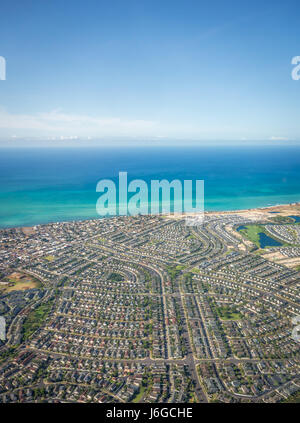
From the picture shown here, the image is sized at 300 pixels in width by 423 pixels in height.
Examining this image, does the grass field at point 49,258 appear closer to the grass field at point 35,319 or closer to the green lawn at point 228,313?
the grass field at point 35,319

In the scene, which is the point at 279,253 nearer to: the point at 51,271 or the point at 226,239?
the point at 226,239

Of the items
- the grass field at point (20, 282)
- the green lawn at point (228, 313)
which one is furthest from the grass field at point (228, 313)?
the grass field at point (20, 282)

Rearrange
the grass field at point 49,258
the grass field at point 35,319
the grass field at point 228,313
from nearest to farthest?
the grass field at point 35,319, the grass field at point 228,313, the grass field at point 49,258

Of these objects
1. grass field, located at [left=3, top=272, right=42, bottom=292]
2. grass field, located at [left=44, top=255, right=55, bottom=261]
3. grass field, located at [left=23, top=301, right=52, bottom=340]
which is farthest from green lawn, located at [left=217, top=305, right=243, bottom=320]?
grass field, located at [left=44, top=255, right=55, bottom=261]

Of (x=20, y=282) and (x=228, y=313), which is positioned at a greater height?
(x=20, y=282)

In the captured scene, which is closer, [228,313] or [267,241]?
[228,313]

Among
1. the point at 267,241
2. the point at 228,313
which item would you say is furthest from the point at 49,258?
the point at 267,241

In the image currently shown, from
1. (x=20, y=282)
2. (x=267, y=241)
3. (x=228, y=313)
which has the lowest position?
(x=228, y=313)

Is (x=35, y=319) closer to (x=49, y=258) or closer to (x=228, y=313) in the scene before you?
(x=49, y=258)
